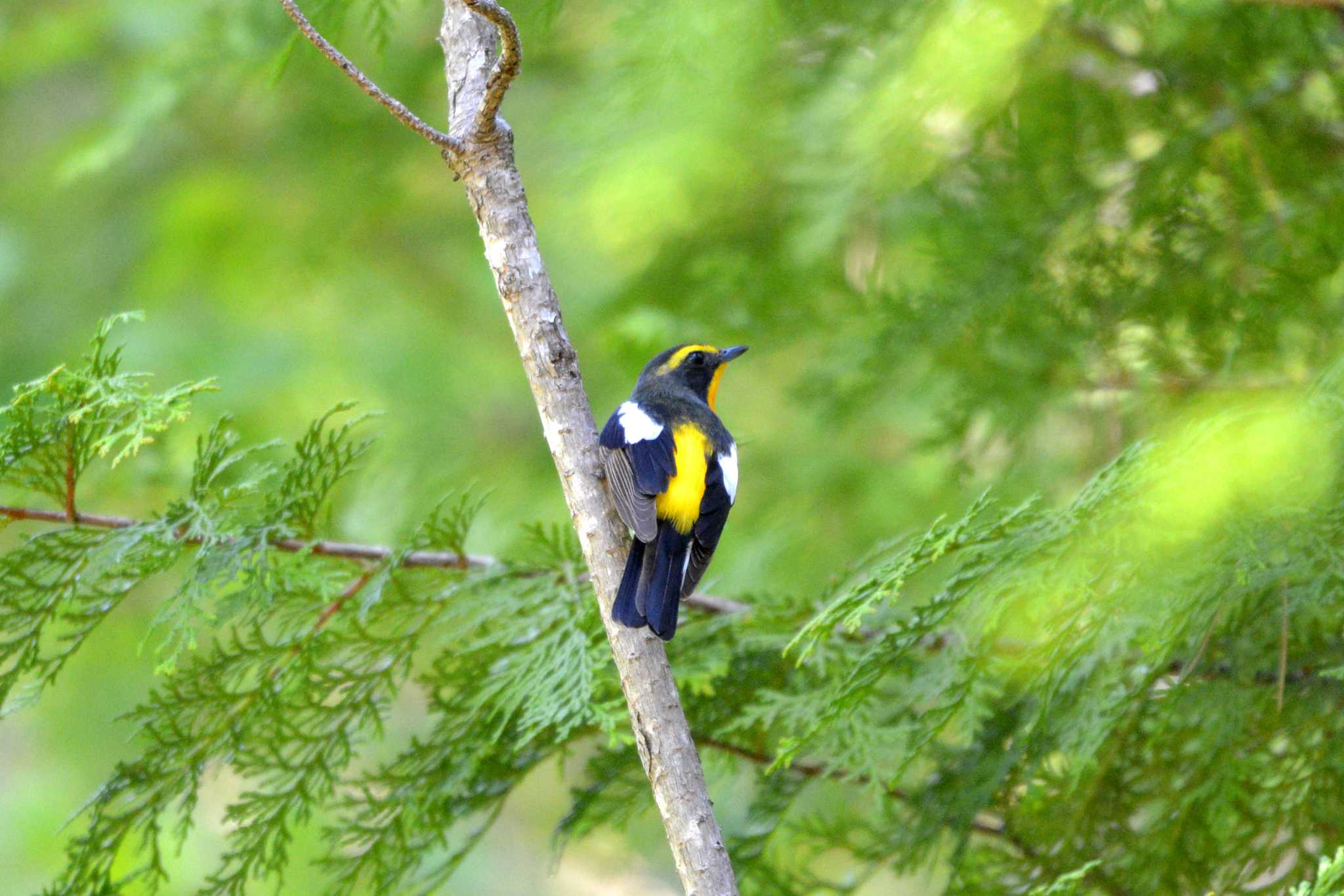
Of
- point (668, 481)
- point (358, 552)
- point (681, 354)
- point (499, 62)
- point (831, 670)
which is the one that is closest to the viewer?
point (499, 62)

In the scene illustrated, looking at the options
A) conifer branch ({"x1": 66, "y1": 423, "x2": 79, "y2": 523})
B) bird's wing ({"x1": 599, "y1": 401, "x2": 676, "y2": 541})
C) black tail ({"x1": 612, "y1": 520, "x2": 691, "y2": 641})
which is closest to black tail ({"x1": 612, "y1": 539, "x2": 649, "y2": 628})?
black tail ({"x1": 612, "y1": 520, "x2": 691, "y2": 641})

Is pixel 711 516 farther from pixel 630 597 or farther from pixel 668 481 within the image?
pixel 630 597

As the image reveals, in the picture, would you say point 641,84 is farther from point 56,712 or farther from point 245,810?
point 56,712

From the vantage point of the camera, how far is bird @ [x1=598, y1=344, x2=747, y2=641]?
2.48m

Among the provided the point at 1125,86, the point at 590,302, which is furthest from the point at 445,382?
the point at 1125,86

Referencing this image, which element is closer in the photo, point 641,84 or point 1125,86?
point 641,84

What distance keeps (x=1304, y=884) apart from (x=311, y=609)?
2.07 meters

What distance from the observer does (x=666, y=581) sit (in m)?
2.61

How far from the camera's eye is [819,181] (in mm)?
5027

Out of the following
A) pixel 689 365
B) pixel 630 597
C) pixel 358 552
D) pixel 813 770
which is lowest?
pixel 813 770

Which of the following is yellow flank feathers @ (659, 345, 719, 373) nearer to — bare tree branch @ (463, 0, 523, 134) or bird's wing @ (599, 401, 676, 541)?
bird's wing @ (599, 401, 676, 541)

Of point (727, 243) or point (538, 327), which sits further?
point (727, 243)

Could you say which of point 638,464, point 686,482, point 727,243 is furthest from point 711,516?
point 727,243

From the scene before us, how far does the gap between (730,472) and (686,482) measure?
Result: 9.9 inches
